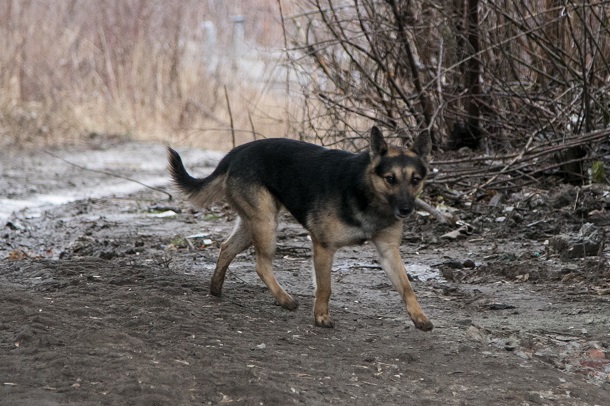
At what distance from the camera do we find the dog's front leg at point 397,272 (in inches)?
216

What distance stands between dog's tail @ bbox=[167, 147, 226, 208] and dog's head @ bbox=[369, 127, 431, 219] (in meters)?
1.16

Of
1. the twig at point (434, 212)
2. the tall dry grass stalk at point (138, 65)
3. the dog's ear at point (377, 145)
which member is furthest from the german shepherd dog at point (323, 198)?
the tall dry grass stalk at point (138, 65)

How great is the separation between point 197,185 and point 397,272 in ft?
5.07

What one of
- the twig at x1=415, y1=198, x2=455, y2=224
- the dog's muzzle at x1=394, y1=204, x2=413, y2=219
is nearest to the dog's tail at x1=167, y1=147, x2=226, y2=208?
the dog's muzzle at x1=394, y1=204, x2=413, y2=219

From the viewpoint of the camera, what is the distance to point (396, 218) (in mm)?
5648

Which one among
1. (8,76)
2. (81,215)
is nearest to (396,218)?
(81,215)

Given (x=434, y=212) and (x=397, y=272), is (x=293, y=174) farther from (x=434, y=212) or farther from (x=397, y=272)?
(x=434, y=212)

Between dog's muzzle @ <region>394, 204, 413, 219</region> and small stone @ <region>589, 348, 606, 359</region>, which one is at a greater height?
dog's muzzle @ <region>394, 204, 413, 219</region>

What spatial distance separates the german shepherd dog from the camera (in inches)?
219

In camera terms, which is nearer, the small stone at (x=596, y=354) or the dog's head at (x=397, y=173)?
the small stone at (x=596, y=354)

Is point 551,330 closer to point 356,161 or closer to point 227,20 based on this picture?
point 356,161

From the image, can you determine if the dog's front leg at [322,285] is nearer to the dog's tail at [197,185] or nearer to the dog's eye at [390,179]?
the dog's eye at [390,179]

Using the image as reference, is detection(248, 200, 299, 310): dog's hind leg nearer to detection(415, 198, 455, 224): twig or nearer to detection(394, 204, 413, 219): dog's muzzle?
detection(394, 204, 413, 219): dog's muzzle

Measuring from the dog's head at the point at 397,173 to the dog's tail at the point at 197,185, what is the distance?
45.6 inches
